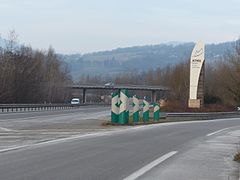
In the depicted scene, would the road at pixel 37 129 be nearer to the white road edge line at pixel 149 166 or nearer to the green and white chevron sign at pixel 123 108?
the green and white chevron sign at pixel 123 108

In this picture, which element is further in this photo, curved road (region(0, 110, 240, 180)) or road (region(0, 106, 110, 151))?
road (region(0, 106, 110, 151))

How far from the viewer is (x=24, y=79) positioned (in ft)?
290

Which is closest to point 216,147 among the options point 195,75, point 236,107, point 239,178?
point 239,178

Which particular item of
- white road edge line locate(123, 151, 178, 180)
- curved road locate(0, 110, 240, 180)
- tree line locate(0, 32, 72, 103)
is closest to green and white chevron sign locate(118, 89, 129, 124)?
curved road locate(0, 110, 240, 180)

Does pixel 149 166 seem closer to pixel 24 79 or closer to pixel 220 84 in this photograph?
pixel 220 84

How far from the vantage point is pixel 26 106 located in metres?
70.3

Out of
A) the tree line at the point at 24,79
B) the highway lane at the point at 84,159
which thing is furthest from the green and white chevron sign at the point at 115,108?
the tree line at the point at 24,79

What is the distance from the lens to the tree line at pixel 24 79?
8188cm

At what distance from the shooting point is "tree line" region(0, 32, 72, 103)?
81.9 m

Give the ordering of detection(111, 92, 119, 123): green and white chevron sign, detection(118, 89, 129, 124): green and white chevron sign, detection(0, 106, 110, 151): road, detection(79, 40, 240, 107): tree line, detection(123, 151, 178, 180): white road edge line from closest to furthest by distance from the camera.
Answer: detection(123, 151, 178, 180): white road edge line < detection(0, 106, 110, 151): road < detection(118, 89, 129, 124): green and white chevron sign < detection(111, 92, 119, 123): green and white chevron sign < detection(79, 40, 240, 107): tree line

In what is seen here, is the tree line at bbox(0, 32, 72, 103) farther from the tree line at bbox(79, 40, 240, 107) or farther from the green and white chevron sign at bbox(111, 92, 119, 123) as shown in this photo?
the green and white chevron sign at bbox(111, 92, 119, 123)

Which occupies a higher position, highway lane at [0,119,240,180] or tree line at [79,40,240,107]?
tree line at [79,40,240,107]

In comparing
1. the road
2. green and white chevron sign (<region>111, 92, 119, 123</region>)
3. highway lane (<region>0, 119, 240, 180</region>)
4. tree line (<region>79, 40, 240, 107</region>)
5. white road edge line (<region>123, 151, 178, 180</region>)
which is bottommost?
white road edge line (<region>123, 151, 178, 180</region>)

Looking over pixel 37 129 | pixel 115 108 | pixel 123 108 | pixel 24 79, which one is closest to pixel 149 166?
pixel 37 129
